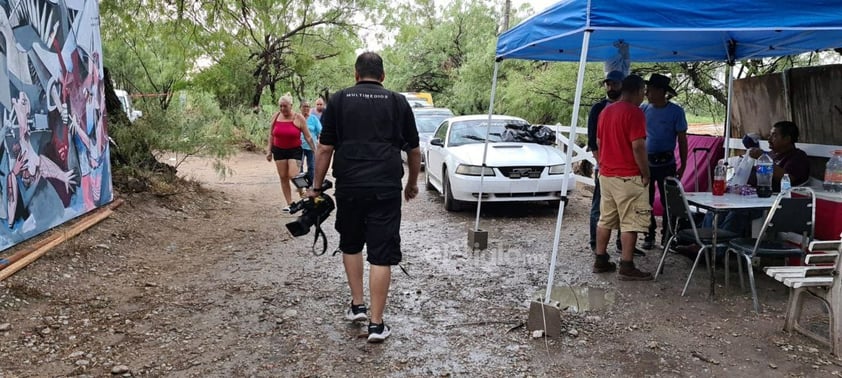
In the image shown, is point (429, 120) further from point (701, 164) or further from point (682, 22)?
point (682, 22)

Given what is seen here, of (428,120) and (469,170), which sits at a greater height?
(428,120)

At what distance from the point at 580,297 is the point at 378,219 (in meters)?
2.02

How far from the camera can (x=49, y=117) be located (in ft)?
19.3

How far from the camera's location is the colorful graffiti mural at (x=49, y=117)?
201 inches

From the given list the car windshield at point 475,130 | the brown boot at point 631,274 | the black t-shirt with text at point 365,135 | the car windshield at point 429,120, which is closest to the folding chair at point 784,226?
the brown boot at point 631,274

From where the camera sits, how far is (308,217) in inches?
166

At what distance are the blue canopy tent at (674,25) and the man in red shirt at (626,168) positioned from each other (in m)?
0.38

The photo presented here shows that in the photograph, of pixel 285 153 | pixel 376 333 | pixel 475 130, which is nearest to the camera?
pixel 376 333

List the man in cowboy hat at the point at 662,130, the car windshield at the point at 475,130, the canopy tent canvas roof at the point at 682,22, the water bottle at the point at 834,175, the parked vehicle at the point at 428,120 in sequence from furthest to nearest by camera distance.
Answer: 1. the parked vehicle at the point at 428,120
2. the car windshield at the point at 475,130
3. the man in cowboy hat at the point at 662,130
4. the water bottle at the point at 834,175
5. the canopy tent canvas roof at the point at 682,22

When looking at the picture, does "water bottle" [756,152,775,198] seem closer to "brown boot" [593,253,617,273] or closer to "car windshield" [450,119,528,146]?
"brown boot" [593,253,617,273]

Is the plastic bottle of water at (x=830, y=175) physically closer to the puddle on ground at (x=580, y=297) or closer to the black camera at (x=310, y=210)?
the puddle on ground at (x=580, y=297)

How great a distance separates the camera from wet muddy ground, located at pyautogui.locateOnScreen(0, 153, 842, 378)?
3.66 metres

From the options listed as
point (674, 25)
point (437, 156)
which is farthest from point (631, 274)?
point (437, 156)

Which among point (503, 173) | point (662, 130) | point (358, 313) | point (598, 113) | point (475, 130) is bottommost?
point (358, 313)
